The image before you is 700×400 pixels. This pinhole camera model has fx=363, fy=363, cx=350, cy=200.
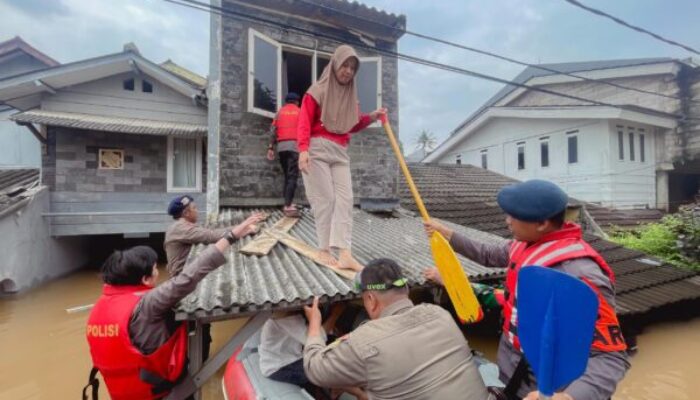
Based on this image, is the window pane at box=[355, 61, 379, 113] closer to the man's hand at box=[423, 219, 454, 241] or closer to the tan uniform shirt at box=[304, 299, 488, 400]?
the man's hand at box=[423, 219, 454, 241]

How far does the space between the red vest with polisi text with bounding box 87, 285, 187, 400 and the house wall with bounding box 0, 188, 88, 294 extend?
8.32 meters

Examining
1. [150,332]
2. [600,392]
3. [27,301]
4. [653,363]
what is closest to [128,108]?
[27,301]

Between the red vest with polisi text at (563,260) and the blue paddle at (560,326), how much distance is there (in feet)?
0.42

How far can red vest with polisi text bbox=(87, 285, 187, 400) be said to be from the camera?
2223 mm

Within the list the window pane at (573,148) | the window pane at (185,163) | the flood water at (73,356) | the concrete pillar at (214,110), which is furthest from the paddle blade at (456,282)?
the window pane at (573,148)

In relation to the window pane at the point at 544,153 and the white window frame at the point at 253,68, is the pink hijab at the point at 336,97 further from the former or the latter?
the window pane at the point at 544,153

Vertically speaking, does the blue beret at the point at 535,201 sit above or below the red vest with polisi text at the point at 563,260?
above

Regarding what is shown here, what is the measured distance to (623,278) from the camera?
6211 mm

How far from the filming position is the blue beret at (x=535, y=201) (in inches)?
65.0

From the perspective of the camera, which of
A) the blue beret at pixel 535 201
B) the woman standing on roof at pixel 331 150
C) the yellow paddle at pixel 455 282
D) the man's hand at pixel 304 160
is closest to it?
the blue beret at pixel 535 201

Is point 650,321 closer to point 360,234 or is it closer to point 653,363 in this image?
point 653,363

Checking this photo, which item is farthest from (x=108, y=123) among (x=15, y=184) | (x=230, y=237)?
(x=230, y=237)

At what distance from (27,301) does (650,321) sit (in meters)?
12.7

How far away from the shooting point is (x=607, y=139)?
40.8 ft
